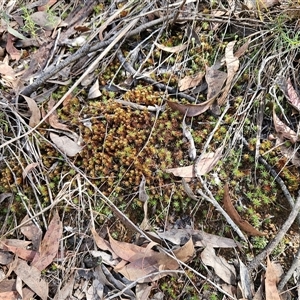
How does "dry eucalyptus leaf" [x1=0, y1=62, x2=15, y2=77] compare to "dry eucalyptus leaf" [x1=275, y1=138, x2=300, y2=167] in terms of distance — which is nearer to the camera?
"dry eucalyptus leaf" [x1=275, y1=138, x2=300, y2=167]

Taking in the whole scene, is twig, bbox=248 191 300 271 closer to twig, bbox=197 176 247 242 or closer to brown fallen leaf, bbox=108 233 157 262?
twig, bbox=197 176 247 242

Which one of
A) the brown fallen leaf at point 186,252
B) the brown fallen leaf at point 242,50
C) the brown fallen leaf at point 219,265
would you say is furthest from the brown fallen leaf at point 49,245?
the brown fallen leaf at point 242,50

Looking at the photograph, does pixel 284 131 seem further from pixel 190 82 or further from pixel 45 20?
pixel 45 20

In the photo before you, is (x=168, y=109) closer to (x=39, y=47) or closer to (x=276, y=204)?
(x=276, y=204)

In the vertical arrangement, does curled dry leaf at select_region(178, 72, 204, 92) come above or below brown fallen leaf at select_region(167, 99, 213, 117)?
above

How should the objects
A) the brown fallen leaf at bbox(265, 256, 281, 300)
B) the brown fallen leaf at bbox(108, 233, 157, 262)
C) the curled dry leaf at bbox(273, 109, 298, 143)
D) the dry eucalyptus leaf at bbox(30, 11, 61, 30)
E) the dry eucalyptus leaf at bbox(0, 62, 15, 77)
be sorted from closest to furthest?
the brown fallen leaf at bbox(265, 256, 281, 300) → the brown fallen leaf at bbox(108, 233, 157, 262) → the curled dry leaf at bbox(273, 109, 298, 143) → the dry eucalyptus leaf at bbox(0, 62, 15, 77) → the dry eucalyptus leaf at bbox(30, 11, 61, 30)

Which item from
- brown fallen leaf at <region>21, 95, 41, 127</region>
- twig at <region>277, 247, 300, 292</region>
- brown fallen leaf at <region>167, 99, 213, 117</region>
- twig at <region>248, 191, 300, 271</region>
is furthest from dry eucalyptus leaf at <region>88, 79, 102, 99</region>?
twig at <region>277, 247, 300, 292</region>

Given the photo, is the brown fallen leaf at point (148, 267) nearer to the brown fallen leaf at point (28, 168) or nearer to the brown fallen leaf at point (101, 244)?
the brown fallen leaf at point (101, 244)

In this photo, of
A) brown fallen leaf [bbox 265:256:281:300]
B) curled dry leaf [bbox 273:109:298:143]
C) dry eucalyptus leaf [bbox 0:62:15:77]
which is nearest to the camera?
brown fallen leaf [bbox 265:256:281:300]

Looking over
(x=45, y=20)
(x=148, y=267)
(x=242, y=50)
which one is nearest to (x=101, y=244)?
(x=148, y=267)
